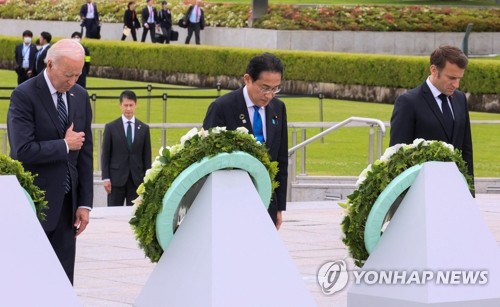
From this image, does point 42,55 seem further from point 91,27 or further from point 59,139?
point 59,139

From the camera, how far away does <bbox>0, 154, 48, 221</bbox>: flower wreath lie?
20.7 ft

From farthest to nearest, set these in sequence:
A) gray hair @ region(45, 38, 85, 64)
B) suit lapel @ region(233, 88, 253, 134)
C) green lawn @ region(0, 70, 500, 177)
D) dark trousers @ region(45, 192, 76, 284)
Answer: green lawn @ region(0, 70, 500, 177) → suit lapel @ region(233, 88, 253, 134) → dark trousers @ region(45, 192, 76, 284) → gray hair @ region(45, 38, 85, 64)

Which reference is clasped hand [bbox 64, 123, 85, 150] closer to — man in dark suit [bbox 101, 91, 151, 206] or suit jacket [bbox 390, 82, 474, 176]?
suit jacket [bbox 390, 82, 474, 176]

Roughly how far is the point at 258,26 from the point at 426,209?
91.4 feet

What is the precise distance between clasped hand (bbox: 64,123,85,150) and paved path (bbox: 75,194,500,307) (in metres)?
1.57

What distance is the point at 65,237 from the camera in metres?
7.11

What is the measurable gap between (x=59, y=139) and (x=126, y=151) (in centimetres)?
654

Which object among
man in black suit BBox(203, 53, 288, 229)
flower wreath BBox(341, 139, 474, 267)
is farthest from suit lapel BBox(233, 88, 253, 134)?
flower wreath BBox(341, 139, 474, 267)

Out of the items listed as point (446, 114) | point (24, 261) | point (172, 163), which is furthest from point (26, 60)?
point (24, 261)

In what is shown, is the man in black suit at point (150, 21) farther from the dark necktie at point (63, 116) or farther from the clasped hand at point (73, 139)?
the clasped hand at point (73, 139)

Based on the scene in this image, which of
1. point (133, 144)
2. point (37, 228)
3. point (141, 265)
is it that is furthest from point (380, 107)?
point (37, 228)

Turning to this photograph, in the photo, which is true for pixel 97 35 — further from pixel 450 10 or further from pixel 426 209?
pixel 426 209

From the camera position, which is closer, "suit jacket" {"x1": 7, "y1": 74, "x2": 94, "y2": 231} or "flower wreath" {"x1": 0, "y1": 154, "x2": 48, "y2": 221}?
"flower wreath" {"x1": 0, "y1": 154, "x2": 48, "y2": 221}

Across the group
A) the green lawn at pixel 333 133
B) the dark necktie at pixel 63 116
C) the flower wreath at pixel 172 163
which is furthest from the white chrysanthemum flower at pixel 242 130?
the green lawn at pixel 333 133
